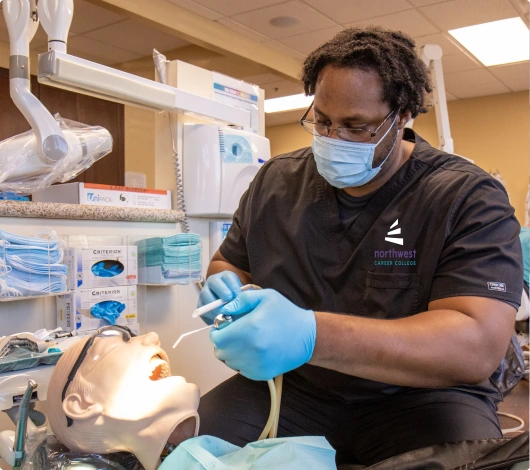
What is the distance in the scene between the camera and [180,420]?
41.6 inches

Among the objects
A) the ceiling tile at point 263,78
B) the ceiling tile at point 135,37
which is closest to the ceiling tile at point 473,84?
the ceiling tile at point 263,78

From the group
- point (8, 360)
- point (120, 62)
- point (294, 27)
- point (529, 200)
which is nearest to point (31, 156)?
point (8, 360)

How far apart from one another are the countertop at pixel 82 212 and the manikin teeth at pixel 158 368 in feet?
2.20

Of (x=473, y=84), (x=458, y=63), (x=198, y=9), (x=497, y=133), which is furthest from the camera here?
(x=497, y=133)

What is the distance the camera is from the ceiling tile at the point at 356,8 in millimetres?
4023

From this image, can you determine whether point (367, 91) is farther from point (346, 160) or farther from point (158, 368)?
point (158, 368)

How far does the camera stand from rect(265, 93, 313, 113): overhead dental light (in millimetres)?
6430

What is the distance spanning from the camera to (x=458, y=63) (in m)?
5.36

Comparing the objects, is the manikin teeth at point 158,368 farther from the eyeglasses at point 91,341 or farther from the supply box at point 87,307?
the supply box at point 87,307

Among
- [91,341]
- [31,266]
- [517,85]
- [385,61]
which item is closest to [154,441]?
[91,341]

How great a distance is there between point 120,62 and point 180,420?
16.3 ft

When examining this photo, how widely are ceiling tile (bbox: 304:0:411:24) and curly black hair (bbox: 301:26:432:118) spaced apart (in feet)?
9.26

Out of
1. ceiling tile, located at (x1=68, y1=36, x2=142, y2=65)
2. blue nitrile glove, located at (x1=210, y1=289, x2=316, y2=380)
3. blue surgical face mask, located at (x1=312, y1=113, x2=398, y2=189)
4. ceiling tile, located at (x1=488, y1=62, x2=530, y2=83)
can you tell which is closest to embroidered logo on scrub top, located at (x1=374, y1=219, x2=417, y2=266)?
blue surgical face mask, located at (x1=312, y1=113, x2=398, y2=189)

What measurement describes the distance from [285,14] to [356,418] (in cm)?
359
